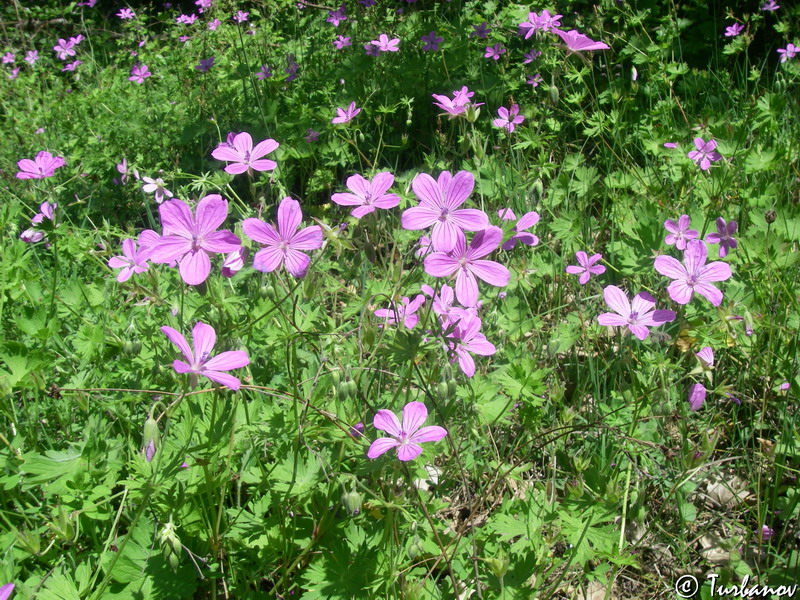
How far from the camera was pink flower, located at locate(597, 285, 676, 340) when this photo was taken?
5.72 feet

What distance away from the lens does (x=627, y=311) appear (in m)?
1.82

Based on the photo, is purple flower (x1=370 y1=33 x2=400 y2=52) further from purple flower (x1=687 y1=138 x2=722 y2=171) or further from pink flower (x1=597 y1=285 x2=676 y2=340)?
pink flower (x1=597 y1=285 x2=676 y2=340)

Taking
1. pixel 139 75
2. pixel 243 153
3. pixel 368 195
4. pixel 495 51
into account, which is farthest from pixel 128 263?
pixel 139 75

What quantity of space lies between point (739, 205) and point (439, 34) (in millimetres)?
2035

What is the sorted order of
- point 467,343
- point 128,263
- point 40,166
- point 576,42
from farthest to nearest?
point 40,166
point 576,42
point 128,263
point 467,343

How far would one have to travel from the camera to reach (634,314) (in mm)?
1800

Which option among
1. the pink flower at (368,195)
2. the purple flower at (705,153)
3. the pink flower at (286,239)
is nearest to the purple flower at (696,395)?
the pink flower at (368,195)

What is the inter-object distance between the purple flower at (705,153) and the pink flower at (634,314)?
3.92ft

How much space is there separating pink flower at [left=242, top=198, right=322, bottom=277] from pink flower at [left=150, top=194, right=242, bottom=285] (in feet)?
0.17

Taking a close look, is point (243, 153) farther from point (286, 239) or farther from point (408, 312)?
point (408, 312)

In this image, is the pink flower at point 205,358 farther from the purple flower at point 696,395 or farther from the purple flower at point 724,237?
the purple flower at point 724,237

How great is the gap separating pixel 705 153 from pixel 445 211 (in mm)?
1957

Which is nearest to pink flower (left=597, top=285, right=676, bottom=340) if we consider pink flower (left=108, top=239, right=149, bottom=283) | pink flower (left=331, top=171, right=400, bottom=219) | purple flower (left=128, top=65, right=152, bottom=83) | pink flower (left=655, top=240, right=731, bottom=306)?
pink flower (left=655, top=240, right=731, bottom=306)

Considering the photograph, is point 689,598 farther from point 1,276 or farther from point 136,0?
point 136,0
